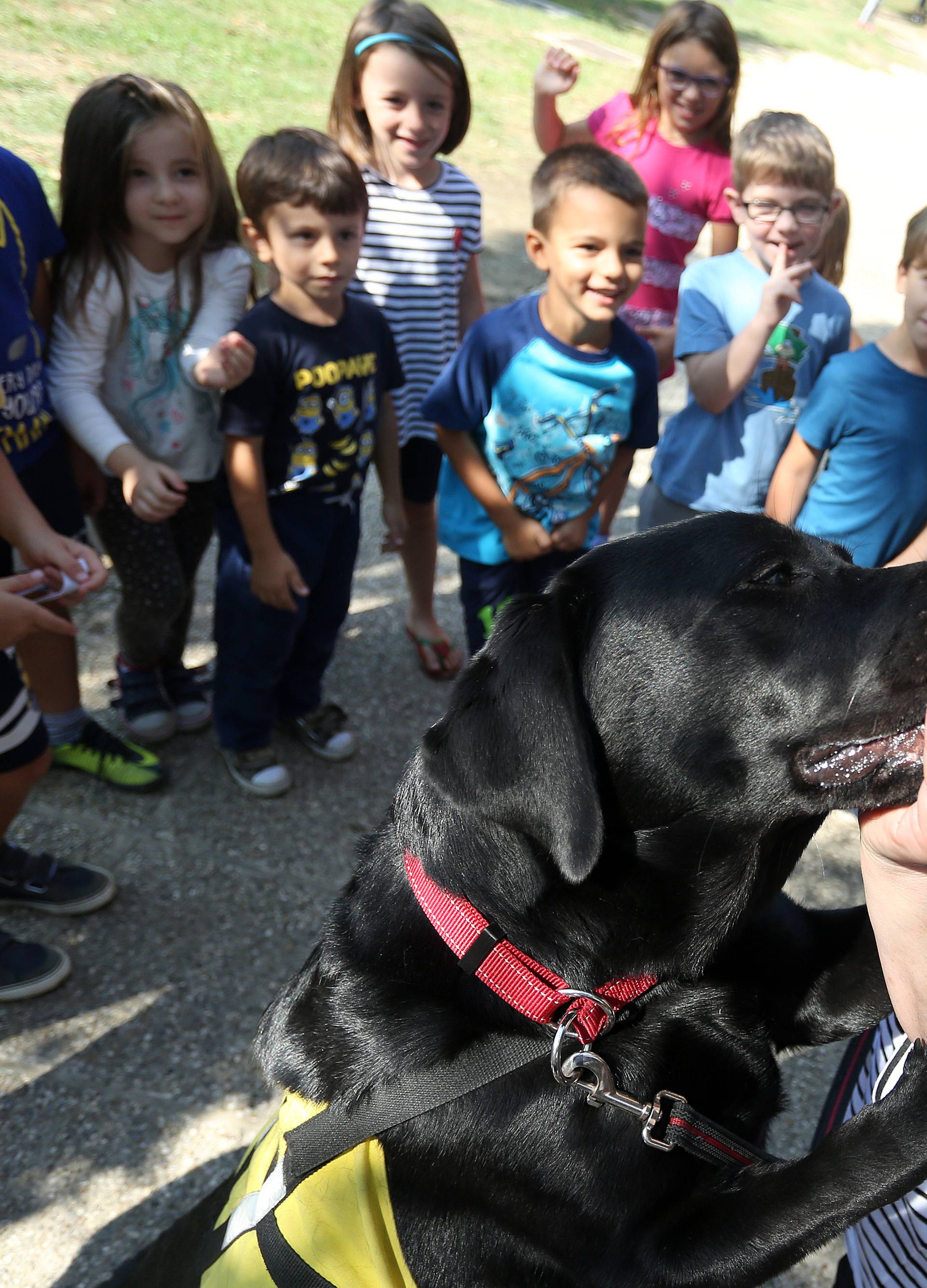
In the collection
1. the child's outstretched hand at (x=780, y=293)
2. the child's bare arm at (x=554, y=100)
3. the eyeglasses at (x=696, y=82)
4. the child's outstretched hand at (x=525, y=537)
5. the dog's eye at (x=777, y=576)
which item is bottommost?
the child's outstretched hand at (x=525, y=537)

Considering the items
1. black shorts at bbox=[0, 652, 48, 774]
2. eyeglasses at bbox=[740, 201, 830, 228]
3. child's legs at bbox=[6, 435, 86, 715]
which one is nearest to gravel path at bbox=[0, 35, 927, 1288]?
child's legs at bbox=[6, 435, 86, 715]

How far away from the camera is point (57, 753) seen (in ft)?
11.8

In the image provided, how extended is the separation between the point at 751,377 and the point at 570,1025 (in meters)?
2.62

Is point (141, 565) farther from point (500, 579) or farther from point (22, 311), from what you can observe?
point (500, 579)

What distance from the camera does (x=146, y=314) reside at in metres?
3.27

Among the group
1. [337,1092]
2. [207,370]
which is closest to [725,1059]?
[337,1092]

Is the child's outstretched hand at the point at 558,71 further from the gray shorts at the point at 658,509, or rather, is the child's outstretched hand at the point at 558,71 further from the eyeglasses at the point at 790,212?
the gray shorts at the point at 658,509

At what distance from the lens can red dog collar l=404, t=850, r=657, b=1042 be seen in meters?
1.67

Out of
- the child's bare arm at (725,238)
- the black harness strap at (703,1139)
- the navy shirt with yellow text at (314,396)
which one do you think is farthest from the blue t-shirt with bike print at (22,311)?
the child's bare arm at (725,238)

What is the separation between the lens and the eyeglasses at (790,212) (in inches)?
142

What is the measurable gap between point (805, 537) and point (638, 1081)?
39.2 inches

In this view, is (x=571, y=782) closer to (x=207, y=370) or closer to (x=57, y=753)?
(x=207, y=370)

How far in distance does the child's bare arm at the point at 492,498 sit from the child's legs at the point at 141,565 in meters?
0.99

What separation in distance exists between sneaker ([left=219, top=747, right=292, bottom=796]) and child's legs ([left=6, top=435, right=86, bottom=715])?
57cm
